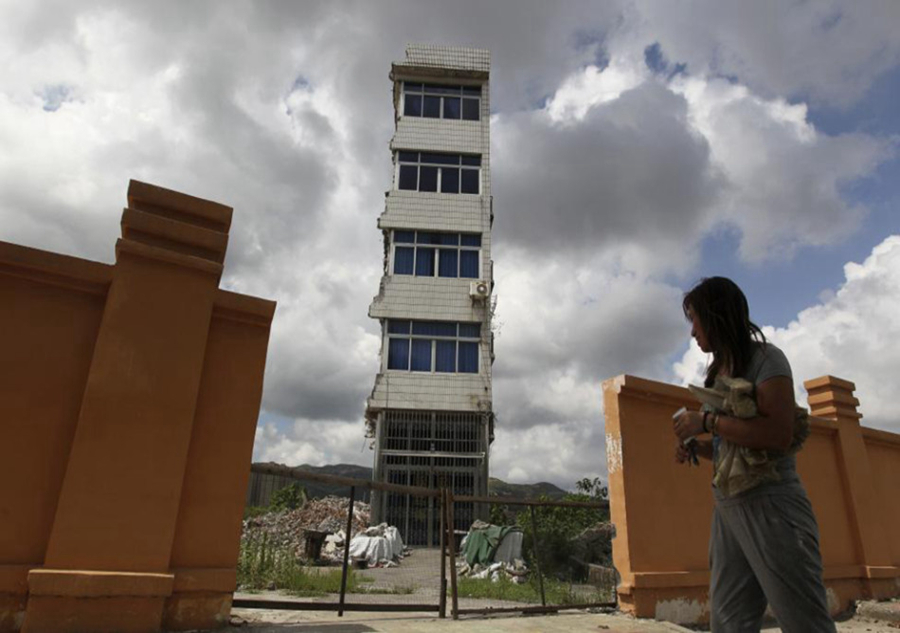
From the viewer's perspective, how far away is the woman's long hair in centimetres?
223

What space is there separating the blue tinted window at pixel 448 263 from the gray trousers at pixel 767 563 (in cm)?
1647

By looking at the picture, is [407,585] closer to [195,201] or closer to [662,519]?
[662,519]

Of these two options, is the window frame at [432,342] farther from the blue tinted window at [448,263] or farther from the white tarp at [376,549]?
the white tarp at [376,549]

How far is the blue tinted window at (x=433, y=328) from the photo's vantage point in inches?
707

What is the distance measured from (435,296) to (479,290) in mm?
1350

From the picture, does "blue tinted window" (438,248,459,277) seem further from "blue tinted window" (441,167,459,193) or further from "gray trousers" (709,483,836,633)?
"gray trousers" (709,483,836,633)

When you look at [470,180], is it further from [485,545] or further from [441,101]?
[485,545]

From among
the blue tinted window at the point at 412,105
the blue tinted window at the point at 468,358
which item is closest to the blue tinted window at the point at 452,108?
the blue tinted window at the point at 412,105

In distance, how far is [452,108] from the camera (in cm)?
2039

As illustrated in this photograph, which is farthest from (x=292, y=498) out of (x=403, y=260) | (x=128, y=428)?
(x=128, y=428)

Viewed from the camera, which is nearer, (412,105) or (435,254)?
(435,254)

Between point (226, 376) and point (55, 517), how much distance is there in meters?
1.32

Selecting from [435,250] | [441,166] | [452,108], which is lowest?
[435,250]

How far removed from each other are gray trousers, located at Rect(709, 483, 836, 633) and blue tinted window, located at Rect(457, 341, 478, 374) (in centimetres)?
1549
